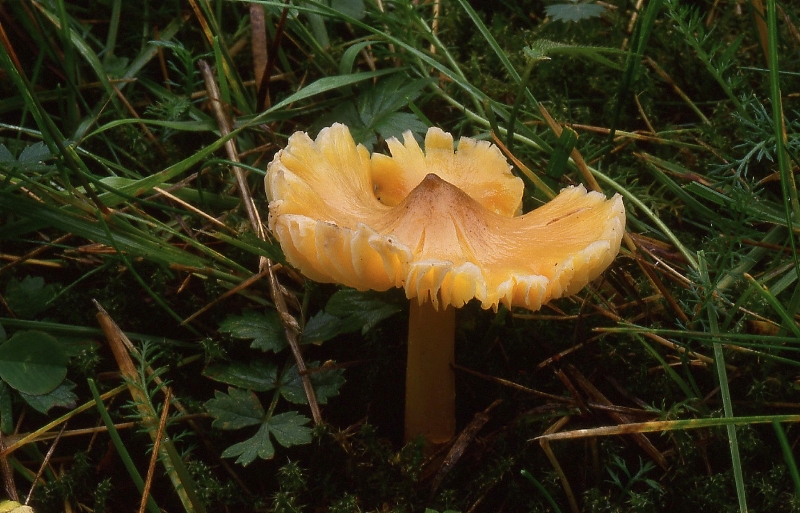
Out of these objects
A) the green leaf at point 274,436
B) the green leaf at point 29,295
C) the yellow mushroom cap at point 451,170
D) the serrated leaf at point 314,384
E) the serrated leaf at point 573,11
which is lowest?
the green leaf at point 274,436

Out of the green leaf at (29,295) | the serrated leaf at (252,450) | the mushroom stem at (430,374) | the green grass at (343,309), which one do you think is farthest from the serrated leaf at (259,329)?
the green leaf at (29,295)

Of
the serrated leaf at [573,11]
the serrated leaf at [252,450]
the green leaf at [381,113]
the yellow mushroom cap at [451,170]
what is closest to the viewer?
the serrated leaf at [252,450]

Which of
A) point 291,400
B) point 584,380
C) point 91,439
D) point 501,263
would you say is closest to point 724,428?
point 584,380

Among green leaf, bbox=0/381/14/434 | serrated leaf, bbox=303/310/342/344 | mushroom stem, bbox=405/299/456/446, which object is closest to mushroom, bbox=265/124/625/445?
mushroom stem, bbox=405/299/456/446

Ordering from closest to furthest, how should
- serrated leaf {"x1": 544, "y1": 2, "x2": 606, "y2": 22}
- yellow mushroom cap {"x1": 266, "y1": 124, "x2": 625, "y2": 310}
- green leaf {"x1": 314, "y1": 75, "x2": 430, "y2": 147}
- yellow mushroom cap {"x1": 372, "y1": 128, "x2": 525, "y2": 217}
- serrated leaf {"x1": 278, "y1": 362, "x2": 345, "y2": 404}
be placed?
1. yellow mushroom cap {"x1": 266, "y1": 124, "x2": 625, "y2": 310}
2. serrated leaf {"x1": 278, "y1": 362, "x2": 345, "y2": 404}
3. yellow mushroom cap {"x1": 372, "y1": 128, "x2": 525, "y2": 217}
4. green leaf {"x1": 314, "y1": 75, "x2": 430, "y2": 147}
5. serrated leaf {"x1": 544, "y1": 2, "x2": 606, "y2": 22}

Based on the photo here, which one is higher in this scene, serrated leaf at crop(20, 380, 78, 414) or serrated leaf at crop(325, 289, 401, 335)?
serrated leaf at crop(325, 289, 401, 335)

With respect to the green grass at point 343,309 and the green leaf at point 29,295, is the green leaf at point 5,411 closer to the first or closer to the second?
the green grass at point 343,309

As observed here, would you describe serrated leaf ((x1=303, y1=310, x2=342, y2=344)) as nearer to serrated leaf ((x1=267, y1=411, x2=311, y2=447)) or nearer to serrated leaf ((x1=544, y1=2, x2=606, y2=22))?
serrated leaf ((x1=267, y1=411, x2=311, y2=447))
